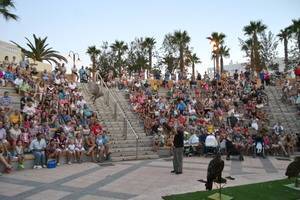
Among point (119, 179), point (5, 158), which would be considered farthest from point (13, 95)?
point (119, 179)

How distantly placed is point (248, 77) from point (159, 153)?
11516 millimetres

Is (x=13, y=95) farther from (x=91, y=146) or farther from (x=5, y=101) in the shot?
(x=91, y=146)

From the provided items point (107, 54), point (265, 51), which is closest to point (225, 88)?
point (265, 51)

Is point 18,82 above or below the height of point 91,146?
above

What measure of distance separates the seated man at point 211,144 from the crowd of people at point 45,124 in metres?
4.68

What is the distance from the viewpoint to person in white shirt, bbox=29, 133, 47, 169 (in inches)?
551

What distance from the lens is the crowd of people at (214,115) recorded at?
18094 mm

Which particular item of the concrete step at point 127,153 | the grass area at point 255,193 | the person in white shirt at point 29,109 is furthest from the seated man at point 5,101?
the grass area at point 255,193

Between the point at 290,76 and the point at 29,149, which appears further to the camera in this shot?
the point at 290,76

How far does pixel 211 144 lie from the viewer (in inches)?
695

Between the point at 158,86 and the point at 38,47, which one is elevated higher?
the point at 38,47

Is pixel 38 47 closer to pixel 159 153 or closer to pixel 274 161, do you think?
pixel 159 153

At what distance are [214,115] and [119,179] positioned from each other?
432 inches

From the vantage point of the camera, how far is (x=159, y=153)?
17797mm
